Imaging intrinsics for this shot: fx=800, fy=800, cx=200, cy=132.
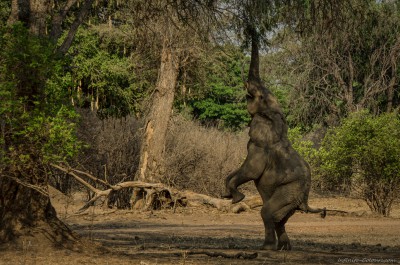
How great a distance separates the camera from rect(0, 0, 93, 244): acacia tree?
10438mm

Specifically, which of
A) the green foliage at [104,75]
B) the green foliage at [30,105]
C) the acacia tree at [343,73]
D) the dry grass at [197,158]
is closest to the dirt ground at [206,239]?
the green foliage at [30,105]

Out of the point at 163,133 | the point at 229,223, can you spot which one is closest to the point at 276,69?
the point at 163,133

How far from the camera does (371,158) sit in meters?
26.3

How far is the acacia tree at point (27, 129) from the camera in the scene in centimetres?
1044

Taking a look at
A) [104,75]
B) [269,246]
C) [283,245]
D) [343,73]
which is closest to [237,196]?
[269,246]

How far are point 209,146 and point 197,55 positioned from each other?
443cm

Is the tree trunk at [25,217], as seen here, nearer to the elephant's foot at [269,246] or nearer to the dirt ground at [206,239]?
the dirt ground at [206,239]

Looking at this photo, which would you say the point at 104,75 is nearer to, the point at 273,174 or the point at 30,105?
the point at 273,174

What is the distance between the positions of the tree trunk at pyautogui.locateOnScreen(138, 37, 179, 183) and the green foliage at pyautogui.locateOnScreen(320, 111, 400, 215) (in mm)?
6040

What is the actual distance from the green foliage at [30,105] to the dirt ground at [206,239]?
1.47 m

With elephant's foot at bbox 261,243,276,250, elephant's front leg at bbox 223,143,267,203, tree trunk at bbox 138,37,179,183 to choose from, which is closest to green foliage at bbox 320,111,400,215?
tree trunk at bbox 138,37,179,183

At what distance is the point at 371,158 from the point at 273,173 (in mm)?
14765

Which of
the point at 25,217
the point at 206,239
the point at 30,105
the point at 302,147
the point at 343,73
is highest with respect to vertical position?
the point at 343,73

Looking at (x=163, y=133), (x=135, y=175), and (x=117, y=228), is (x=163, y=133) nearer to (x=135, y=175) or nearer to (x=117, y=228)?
(x=135, y=175)
